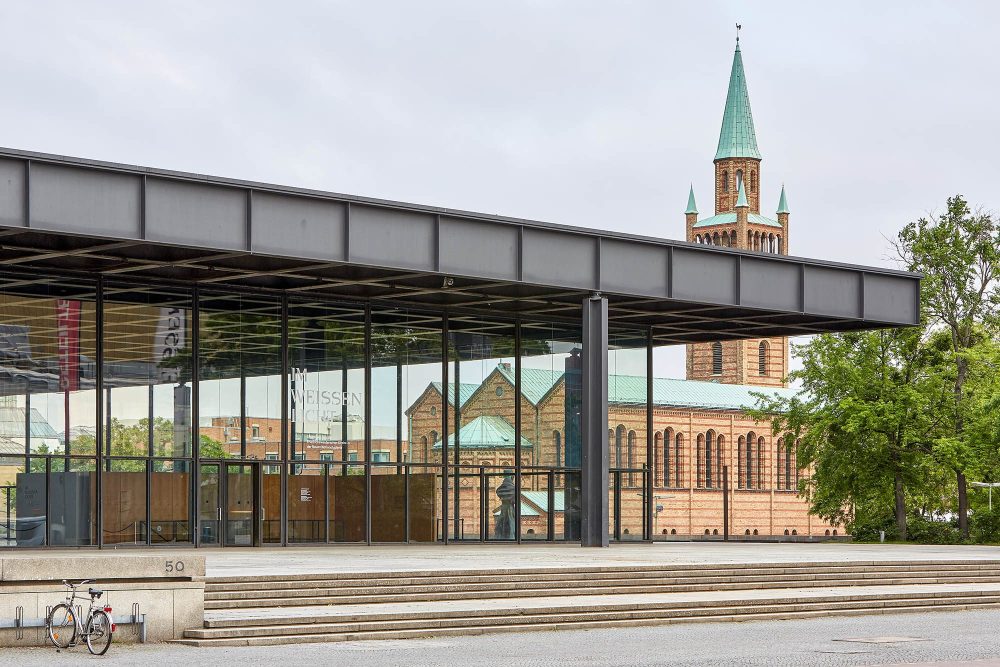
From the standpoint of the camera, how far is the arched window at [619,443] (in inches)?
1515

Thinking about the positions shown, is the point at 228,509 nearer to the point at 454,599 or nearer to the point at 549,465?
the point at 549,465

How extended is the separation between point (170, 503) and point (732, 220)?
373 ft

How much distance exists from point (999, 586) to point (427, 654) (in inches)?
578

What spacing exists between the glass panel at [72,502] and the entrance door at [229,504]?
99.4 inches

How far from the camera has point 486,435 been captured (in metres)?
36.2

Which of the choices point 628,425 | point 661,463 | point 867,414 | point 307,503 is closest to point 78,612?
point 307,503

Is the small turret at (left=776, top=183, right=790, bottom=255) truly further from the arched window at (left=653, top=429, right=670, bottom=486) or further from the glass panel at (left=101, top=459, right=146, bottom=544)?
the glass panel at (left=101, top=459, right=146, bottom=544)

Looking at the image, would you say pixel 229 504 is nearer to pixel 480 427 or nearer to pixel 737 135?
pixel 480 427

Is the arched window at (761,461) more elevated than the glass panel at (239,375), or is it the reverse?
the glass panel at (239,375)

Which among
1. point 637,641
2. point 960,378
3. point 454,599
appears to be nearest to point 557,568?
point 454,599

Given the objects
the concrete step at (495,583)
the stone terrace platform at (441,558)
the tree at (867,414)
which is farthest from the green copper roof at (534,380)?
the tree at (867,414)

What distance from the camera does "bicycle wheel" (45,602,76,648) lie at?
634 inches

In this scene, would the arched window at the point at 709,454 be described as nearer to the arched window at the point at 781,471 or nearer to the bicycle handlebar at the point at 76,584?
the arched window at the point at 781,471

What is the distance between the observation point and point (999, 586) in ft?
87.5
